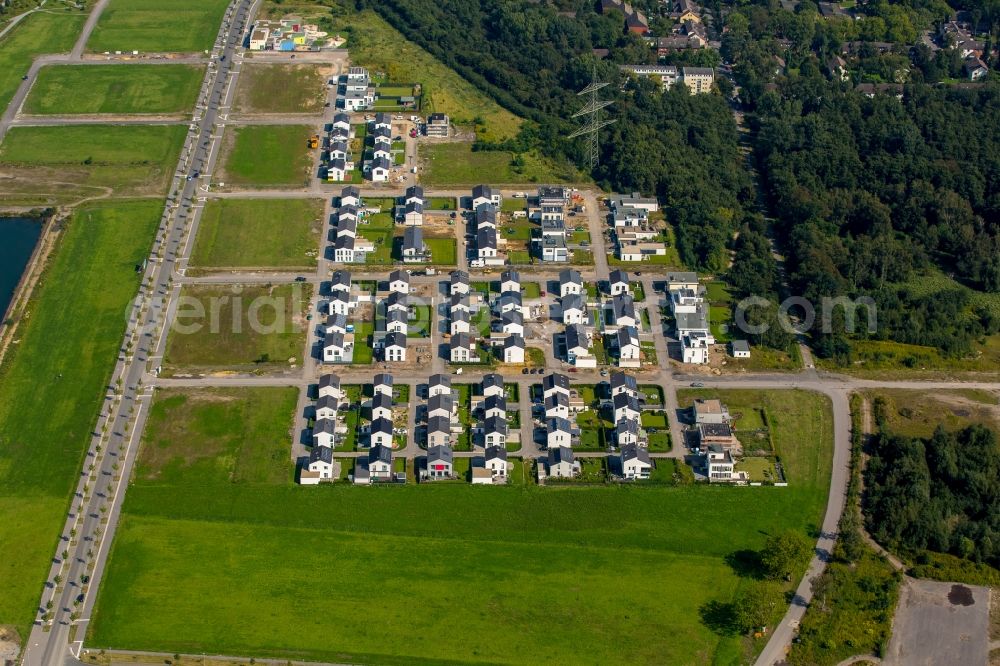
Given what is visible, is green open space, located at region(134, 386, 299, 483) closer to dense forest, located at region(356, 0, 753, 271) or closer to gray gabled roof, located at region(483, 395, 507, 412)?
gray gabled roof, located at region(483, 395, 507, 412)

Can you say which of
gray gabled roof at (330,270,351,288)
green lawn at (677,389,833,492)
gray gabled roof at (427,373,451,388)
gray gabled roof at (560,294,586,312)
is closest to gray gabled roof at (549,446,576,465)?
gray gabled roof at (427,373,451,388)

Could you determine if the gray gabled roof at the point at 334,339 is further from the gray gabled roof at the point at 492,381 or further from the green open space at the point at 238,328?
the gray gabled roof at the point at 492,381

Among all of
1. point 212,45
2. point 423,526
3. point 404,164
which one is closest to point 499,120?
point 404,164

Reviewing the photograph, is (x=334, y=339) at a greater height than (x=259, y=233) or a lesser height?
greater

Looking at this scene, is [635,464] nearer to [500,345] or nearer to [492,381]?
[492,381]

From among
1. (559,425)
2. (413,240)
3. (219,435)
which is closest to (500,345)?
(559,425)

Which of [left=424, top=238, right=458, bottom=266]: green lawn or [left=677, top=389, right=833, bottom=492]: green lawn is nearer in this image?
[left=677, top=389, right=833, bottom=492]: green lawn

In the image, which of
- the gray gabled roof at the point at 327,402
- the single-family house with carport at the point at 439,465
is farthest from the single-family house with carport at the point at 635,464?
the gray gabled roof at the point at 327,402
